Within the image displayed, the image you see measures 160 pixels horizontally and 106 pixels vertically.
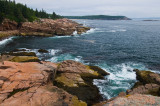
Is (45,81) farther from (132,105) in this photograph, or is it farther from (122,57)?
(122,57)

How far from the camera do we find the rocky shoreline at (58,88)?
Answer: 39.0 feet

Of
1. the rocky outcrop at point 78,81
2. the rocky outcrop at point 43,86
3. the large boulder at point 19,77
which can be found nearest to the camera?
the rocky outcrop at point 43,86

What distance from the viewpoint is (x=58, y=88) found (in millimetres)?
14914

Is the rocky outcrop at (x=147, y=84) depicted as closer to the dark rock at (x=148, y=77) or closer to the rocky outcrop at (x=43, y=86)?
the dark rock at (x=148, y=77)

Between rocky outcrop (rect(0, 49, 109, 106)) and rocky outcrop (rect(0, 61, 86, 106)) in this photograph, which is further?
rocky outcrop (rect(0, 49, 109, 106))

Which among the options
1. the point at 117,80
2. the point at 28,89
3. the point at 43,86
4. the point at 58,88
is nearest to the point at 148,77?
the point at 117,80

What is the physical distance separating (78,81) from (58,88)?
23.1 ft

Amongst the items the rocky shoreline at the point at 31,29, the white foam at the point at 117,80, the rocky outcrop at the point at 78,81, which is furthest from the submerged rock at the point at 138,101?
the rocky shoreline at the point at 31,29

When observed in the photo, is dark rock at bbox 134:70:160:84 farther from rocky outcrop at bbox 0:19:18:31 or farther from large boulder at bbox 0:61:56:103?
rocky outcrop at bbox 0:19:18:31

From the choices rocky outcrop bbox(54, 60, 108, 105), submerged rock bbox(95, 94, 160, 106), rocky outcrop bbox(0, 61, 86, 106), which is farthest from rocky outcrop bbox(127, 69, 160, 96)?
rocky outcrop bbox(0, 61, 86, 106)

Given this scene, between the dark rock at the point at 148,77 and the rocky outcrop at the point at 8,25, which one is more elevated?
the rocky outcrop at the point at 8,25

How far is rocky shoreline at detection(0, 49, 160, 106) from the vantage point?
11891mm

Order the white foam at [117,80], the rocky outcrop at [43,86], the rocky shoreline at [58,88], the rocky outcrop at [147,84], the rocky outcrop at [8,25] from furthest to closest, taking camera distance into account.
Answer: the rocky outcrop at [8,25] → the white foam at [117,80] → the rocky outcrop at [147,84] → the rocky outcrop at [43,86] → the rocky shoreline at [58,88]

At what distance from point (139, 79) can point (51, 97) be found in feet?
66.4
